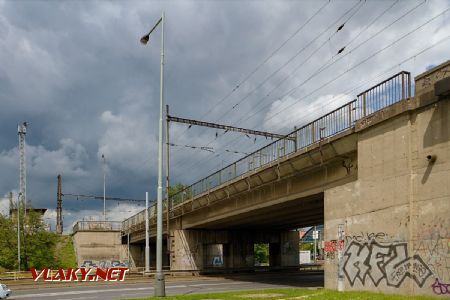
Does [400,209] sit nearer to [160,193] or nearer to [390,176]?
[390,176]

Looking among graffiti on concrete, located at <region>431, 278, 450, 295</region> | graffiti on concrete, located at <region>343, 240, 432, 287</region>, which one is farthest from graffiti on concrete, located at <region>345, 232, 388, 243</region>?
graffiti on concrete, located at <region>431, 278, 450, 295</region>

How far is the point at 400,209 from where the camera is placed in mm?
17875

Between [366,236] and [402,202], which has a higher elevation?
Result: [402,202]

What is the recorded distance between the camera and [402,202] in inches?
702

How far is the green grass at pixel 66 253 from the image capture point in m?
68.4

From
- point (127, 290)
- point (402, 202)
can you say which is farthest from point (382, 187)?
point (127, 290)

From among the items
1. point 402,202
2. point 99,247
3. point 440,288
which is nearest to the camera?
point 440,288

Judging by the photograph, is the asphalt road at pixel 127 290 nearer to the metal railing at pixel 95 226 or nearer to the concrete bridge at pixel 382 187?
the concrete bridge at pixel 382 187

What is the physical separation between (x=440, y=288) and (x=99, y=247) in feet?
205

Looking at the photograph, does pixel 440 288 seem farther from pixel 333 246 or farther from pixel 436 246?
pixel 333 246

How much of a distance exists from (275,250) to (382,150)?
33.9 meters

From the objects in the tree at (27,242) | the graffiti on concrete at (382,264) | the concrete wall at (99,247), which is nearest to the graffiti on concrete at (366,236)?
the graffiti on concrete at (382,264)

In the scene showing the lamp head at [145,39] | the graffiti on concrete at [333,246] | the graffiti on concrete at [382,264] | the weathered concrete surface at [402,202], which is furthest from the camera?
the lamp head at [145,39]

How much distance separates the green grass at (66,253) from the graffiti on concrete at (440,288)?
5589 centimetres
